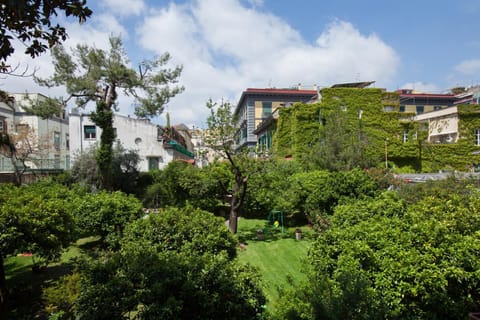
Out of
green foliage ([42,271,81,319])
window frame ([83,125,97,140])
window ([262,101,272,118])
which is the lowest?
green foliage ([42,271,81,319])

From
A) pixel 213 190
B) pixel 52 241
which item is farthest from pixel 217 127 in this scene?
pixel 52 241

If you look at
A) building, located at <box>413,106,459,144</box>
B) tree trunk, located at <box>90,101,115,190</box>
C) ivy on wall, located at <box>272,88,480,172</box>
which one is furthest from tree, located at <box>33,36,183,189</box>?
building, located at <box>413,106,459,144</box>

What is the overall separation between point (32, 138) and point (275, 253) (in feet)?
83.9

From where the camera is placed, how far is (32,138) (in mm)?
24828

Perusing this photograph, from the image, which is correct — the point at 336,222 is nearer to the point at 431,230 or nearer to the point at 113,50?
the point at 431,230

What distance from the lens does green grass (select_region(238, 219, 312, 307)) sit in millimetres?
8102

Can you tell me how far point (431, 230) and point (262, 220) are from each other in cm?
1196

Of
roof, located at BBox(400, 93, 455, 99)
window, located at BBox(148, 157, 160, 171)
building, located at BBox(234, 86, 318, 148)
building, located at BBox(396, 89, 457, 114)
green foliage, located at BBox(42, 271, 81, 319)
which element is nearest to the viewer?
green foliage, located at BBox(42, 271, 81, 319)

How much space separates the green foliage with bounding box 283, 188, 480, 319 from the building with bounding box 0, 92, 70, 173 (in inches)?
871

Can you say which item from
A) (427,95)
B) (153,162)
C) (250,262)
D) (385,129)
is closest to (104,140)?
(153,162)

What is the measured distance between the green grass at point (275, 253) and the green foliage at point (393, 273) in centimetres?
276

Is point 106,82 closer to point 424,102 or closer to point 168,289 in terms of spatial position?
point 168,289

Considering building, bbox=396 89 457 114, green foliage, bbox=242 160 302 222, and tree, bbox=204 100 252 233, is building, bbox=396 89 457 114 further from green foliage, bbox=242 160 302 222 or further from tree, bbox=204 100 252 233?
tree, bbox=204 100 252 233

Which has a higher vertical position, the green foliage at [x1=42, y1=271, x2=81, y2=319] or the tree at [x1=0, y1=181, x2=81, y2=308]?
the tree at [x1=0, y1=181, x2=81, y2=308]
